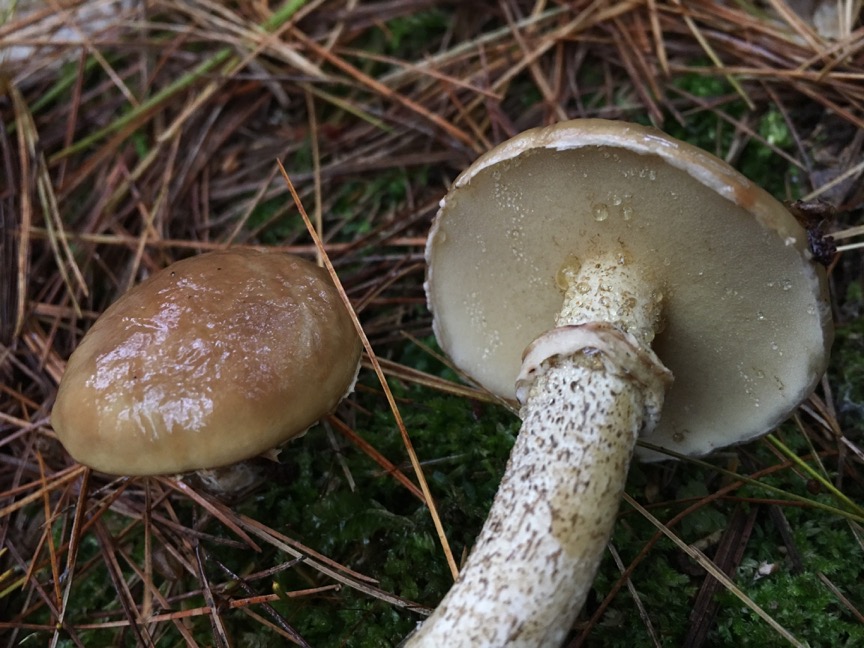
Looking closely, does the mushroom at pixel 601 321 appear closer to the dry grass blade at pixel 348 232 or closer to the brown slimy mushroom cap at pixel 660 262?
the brown slimy mushroom cap at pixel 660 262

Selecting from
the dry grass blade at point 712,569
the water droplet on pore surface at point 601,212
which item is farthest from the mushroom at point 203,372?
the dry grass blade at point 712,569

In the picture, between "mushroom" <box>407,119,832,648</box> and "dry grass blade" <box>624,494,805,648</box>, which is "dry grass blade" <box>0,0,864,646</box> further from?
"mushroom" <box>407,119,832,648</box>

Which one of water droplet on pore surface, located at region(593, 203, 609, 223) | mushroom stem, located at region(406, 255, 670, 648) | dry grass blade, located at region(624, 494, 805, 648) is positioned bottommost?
dry grass blade, located at region(624, 494, 805, 648)

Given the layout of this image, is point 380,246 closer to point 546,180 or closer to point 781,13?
point 546,180

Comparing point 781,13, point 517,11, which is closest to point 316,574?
point 517,11

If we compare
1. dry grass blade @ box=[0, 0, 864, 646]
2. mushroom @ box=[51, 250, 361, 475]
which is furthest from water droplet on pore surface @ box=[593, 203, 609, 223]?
mushroom @ box=[51, 250, 361, 475]

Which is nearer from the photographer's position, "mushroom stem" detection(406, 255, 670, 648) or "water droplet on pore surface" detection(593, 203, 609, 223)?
"mushroom stem" detection(406, 255, 670, 648)

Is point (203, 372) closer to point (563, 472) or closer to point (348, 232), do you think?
point (563, 472)

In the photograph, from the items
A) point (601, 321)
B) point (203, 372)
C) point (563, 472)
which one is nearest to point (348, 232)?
point (203, 372)
